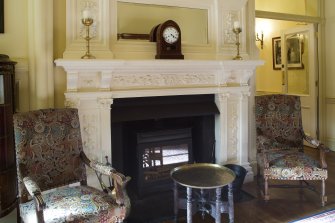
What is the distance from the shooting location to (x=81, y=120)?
104 inches

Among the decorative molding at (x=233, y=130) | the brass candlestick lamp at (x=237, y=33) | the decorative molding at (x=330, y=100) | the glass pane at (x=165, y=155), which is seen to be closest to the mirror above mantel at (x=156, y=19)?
the brass candlestick lamp at (x=237, y=33)

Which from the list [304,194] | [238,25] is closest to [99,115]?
[238,25]

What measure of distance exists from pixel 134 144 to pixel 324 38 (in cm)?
355

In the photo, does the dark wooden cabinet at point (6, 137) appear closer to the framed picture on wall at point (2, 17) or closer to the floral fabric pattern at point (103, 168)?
the framed picture on wall at point (2, 17)

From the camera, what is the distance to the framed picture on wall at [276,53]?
546 centimetres

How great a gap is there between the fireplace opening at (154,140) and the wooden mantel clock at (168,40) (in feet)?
1.45

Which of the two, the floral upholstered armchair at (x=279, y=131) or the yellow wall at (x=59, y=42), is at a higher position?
the yellow wall at (x=59, y=42)

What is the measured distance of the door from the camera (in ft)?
15.4

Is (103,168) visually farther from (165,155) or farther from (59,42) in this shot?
(59,42)

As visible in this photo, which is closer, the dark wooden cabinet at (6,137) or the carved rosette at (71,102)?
the dark wooden cabinet at (6,137)

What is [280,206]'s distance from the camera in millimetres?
2818

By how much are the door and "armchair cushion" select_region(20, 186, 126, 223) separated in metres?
3.88

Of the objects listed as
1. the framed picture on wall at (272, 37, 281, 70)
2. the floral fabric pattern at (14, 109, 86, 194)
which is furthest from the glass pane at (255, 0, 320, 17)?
the floral fabric pattern at (14, 109, 86, 194)

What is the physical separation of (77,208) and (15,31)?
1.56m
